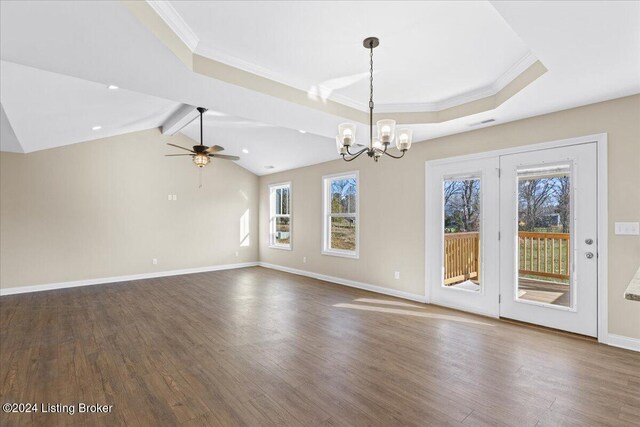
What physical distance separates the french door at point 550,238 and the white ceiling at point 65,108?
5.19 meters

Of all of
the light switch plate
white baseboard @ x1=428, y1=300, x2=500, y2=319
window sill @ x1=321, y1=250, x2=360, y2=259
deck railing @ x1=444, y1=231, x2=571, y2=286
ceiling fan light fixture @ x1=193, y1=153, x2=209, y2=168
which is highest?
ceiling fan light fixture @ x1=193, y1=153, x2=209, y2=168

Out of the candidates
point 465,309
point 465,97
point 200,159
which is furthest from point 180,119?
point 465,309

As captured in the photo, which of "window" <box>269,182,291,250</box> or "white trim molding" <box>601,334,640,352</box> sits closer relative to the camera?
"white trim molding" <box>601,334,640,352</box>

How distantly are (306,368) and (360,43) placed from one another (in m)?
2.85

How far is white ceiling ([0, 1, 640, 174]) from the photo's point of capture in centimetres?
194

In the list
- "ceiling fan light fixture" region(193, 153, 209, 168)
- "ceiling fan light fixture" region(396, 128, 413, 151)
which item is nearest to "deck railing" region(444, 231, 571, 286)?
"ceiling fan light fixture" region(396, 128, 413, 151)

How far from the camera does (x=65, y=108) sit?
13.9ft

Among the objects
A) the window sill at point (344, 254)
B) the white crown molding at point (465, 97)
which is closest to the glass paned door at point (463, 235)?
the white crown molding at point (465, 97)

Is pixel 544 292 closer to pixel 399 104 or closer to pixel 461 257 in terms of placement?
pixel 461 257

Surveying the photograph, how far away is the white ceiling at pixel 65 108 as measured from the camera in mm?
3299

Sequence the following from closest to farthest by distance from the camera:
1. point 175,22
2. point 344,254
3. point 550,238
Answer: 1. point 175,22
2. point 550,238
3. point 344,254

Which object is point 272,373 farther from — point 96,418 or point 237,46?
point 237,46

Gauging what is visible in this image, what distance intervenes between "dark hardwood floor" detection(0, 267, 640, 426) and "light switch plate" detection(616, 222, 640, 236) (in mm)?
1161

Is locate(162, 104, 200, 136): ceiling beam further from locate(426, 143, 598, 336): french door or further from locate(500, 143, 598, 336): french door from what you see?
locate(500, 143, 598, 336): french door
